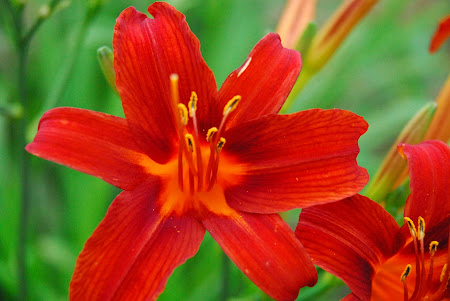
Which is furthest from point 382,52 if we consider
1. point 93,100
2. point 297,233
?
point 297,233

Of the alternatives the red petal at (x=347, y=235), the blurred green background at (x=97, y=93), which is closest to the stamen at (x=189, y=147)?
the red petal at (x=347, y=235)

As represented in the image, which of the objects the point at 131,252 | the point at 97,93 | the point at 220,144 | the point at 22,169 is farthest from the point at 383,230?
the point at 97,93

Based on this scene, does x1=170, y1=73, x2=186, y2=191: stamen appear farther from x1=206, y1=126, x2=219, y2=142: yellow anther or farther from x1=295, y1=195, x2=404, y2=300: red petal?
x1=295, y1=195, x2=404, y2=300: red petal

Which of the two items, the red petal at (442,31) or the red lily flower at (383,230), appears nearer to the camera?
the red lily flower at (383,230)

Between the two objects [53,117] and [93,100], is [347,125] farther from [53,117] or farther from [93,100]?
[93,100]

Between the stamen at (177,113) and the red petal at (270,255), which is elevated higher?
the stamen at (177,113)

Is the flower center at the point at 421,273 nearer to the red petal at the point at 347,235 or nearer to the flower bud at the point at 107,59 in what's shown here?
the red petal at the point at 347,235
